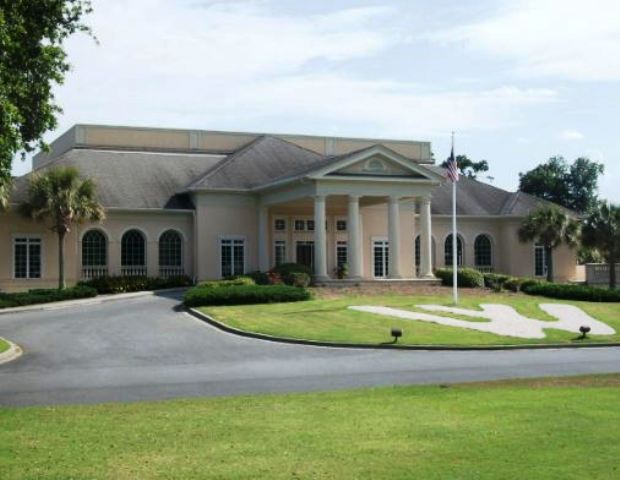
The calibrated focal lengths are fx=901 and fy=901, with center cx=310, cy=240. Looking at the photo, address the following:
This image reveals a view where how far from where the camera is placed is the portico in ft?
136

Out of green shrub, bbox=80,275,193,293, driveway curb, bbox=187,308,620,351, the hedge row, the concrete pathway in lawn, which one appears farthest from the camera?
green shrub, bbox=80,275,193,293

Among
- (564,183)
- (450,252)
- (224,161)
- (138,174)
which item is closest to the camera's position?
(138,174)

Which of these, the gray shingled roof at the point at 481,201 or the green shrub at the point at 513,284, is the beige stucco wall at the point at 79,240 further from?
the green shrub at the point at 513,284

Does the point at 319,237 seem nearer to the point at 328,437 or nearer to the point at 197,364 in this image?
the point at 197,364

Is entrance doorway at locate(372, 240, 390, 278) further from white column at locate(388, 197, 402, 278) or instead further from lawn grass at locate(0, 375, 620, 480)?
lawn grass at locate(0, 375, 620, 480)

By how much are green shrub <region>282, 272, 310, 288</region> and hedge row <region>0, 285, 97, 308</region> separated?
8434mm

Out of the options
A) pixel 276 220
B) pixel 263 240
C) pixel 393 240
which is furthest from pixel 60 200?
pixel 393 240

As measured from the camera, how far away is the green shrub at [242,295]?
33.6 m

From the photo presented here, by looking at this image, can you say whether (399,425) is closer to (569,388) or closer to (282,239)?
(569,388)

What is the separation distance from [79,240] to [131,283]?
12.4ft

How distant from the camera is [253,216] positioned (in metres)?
46.1

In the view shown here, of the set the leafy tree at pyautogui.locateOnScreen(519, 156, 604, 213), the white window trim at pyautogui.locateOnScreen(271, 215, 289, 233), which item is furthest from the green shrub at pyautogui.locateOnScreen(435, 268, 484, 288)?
the leafy tree at pyautogui.locateOnScreen(519, 156, 604, 213)

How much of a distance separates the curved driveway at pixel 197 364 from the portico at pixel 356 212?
43.6ft

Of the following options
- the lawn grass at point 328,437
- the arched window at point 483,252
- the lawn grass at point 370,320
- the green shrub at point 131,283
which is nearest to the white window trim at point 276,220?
the green shrub at point 131,283
